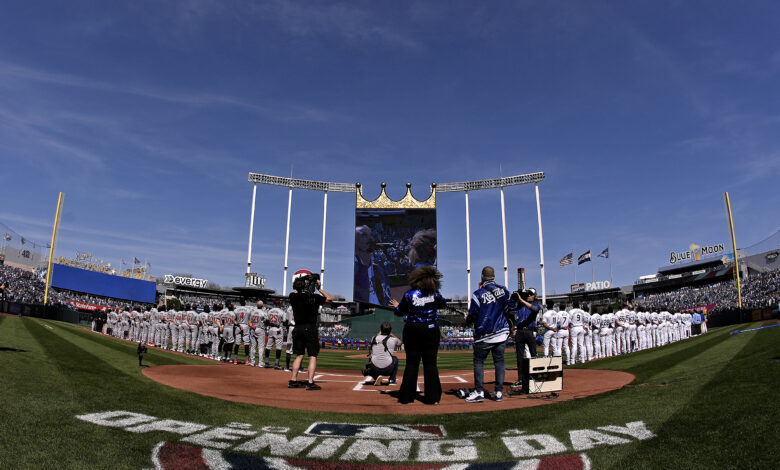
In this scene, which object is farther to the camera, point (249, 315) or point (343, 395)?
point (249, 315)

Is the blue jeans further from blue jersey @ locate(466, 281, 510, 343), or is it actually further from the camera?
the camera

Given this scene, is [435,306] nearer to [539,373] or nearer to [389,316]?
[539,373]

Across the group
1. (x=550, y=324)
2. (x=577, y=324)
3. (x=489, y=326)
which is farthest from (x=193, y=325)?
(x=489, y=326)

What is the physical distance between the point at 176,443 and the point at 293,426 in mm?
1392

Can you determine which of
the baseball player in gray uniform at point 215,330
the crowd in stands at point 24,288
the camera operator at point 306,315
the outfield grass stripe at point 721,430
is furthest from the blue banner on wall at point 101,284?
the outfield grass stripe at point 721,430

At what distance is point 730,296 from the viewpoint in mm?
54188

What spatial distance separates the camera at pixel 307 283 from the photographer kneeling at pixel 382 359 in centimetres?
261

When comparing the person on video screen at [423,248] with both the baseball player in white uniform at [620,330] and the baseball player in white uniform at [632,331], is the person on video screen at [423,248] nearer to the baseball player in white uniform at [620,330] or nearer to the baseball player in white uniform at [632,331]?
the baseball player in white uniform at [632,331]

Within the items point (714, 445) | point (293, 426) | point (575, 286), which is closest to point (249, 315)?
point (293, 426)

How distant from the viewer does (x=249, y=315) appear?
15414 millimetres

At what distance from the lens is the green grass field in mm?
3668

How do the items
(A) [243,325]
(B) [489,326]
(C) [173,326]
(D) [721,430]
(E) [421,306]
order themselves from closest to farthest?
(D) [721,430]
(E) [421,306]
(B) [489,326]
(A) [243,325]
(C) [173,326]

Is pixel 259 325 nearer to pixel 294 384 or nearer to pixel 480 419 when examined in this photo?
pixel 294 384

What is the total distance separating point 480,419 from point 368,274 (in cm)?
5105
